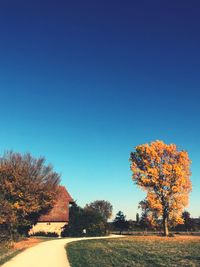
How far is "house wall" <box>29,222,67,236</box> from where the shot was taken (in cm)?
5053

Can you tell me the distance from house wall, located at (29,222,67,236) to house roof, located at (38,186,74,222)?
598 millimetres

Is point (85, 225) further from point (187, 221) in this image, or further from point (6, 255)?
point (6, 255)

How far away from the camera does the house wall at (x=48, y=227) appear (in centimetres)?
5053

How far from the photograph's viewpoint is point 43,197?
38812 millimetres

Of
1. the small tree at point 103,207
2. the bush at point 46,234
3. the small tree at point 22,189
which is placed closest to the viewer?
the small tree at point 22,189

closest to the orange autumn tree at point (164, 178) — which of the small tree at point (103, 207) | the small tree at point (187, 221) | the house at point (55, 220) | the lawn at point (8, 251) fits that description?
the house at point (55, 220)

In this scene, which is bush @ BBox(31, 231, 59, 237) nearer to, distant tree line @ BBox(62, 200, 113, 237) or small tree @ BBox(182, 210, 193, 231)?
distant tree line @ BBox(62, 200, 113, 237)

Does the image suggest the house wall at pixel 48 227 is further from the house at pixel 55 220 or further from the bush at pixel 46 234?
the bush at pixel 46 234

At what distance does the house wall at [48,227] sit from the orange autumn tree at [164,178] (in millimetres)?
14815

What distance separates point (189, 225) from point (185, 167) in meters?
31.5

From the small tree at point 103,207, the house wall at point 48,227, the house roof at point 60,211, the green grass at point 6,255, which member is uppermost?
the small tree at point 103,207

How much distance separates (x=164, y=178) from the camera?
44531mm

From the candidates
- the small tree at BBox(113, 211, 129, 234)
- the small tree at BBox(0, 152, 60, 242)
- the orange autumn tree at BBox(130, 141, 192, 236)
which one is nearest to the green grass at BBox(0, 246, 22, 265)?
the small tree at BBox(0, 152, 60, 242)

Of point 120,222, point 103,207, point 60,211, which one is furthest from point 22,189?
point 103,207
